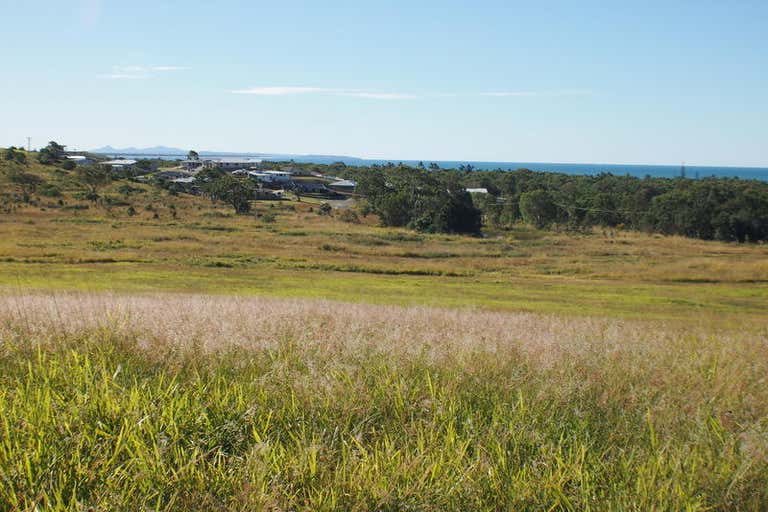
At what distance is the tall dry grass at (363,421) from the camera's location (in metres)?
4.26

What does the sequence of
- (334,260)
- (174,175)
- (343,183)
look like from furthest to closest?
(343,183), (174,175), (334,260)

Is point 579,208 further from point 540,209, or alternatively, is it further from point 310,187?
point 310,187

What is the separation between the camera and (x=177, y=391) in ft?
18.1

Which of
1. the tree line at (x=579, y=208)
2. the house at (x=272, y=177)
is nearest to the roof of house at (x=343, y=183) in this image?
the house at (x=272, y=177)

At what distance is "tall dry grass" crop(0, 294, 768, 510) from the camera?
426 centimetres

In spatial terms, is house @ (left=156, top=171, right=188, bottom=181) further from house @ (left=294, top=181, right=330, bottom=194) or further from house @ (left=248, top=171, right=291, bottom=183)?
house @ (left=294, top=181, right=330, bottom=194)

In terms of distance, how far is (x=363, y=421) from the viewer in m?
5.24

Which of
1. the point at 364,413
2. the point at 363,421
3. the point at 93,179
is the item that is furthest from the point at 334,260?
the point at 93,179

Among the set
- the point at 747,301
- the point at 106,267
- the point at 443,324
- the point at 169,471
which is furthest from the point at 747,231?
the point at 169,471

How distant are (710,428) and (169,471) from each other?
154 inches

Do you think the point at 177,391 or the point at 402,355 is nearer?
the point at 177,391

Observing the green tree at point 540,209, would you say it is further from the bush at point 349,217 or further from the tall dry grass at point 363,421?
the tall dry grass at point 363,421

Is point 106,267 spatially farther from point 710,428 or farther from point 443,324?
point 710,428

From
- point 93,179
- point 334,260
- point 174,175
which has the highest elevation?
point 174,175
